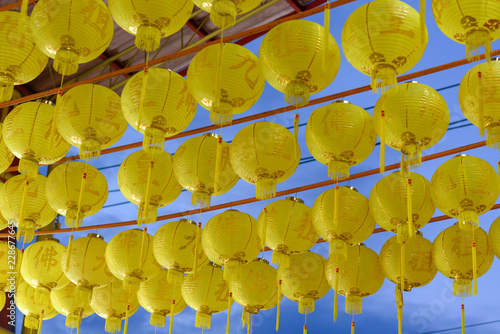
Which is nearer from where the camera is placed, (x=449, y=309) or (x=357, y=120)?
(x=357, y=120)

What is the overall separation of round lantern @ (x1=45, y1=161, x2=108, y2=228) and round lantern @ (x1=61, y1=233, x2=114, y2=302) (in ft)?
1.81

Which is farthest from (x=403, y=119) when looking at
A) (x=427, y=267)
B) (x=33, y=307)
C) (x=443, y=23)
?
(x=33, y=307)

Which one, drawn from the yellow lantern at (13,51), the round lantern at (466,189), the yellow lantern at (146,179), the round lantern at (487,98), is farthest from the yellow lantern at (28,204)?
the round lantern at (487,98)

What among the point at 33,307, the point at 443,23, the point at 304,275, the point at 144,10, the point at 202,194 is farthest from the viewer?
the point at 33,307

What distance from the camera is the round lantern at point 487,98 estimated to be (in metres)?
4.50

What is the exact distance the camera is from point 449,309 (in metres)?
11.7

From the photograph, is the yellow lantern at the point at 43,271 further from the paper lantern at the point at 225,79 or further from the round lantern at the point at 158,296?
the paper lantern at the point at 225,79

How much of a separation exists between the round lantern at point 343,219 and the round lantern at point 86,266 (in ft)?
6.40

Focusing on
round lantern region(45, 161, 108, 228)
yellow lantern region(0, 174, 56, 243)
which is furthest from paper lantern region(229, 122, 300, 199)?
yellow lantern region(0, 174, 56, 243)

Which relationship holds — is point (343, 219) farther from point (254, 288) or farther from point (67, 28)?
point (67, 28)

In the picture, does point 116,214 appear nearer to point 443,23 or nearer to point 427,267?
point 427,267

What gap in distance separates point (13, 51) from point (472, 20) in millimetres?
3006

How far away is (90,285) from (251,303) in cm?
136

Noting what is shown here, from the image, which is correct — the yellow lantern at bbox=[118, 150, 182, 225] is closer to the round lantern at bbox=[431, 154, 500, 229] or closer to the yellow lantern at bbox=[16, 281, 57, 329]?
the yellow lantern at bbox=[16, 281, 57, 329]
